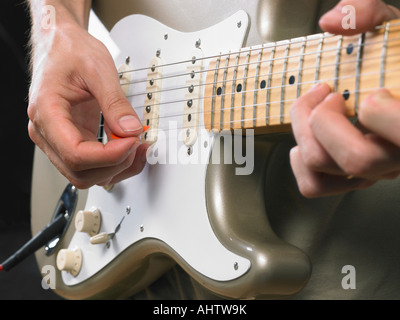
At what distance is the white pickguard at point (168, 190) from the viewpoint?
2.15ft

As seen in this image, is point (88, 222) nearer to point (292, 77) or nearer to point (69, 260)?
point (69, 260)

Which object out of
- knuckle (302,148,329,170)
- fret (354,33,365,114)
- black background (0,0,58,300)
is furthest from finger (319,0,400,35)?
black background (0,0,58,300)

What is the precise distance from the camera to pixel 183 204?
0.69 m

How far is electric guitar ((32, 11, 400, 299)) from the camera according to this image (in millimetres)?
520

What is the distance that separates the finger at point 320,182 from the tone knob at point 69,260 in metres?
0.47

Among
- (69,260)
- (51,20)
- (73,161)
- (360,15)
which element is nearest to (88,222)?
(69,260)

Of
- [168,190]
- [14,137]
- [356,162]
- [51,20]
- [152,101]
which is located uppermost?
[14,137]

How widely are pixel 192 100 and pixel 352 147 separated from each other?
0.29 meters

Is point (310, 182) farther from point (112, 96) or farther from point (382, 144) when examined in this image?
point (112, 96)

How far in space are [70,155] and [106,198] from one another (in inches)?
7.1

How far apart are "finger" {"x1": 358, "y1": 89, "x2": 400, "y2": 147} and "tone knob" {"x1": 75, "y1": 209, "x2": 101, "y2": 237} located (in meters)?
0.50

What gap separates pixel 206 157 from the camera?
0.66m

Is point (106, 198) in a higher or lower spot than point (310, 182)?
higher
